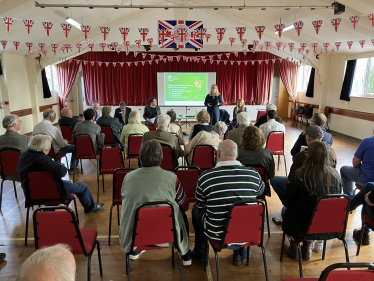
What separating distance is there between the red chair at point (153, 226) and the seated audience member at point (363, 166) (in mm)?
2371

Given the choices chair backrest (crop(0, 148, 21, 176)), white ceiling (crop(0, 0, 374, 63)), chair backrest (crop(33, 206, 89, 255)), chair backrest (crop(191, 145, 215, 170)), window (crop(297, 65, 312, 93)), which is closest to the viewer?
chair backrest (crop(33, 206, 89, 255))

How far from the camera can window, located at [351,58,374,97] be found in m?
7.83

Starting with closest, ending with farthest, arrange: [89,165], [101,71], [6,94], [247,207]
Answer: [247,207] → [89,165] → [6,94] → [101,71]

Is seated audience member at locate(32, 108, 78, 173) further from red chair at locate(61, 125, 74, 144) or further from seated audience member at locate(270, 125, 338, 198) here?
seated audience member at locate(270, 125, 338, 198)

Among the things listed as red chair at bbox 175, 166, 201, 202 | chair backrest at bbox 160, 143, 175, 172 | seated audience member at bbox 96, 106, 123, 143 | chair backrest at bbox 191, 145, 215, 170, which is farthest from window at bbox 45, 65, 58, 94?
red chair at bbox 175, 166, 201, 202

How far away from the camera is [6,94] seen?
771cm

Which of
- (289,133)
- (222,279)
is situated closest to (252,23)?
(289,133)

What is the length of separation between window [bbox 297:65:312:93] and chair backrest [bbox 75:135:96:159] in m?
9.92

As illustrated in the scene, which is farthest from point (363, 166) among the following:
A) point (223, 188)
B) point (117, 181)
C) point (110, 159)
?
point (110, 159)

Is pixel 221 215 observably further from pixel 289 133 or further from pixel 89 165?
pixel 289 133

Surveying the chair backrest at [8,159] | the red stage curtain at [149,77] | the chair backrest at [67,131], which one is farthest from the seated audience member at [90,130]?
the red stage curtain at [149,77]

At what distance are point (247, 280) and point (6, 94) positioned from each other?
27.3 ft

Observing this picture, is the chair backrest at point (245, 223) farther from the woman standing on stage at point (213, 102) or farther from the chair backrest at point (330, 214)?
the woman standing on stage at point (213, 102)

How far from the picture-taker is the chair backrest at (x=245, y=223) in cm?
186
